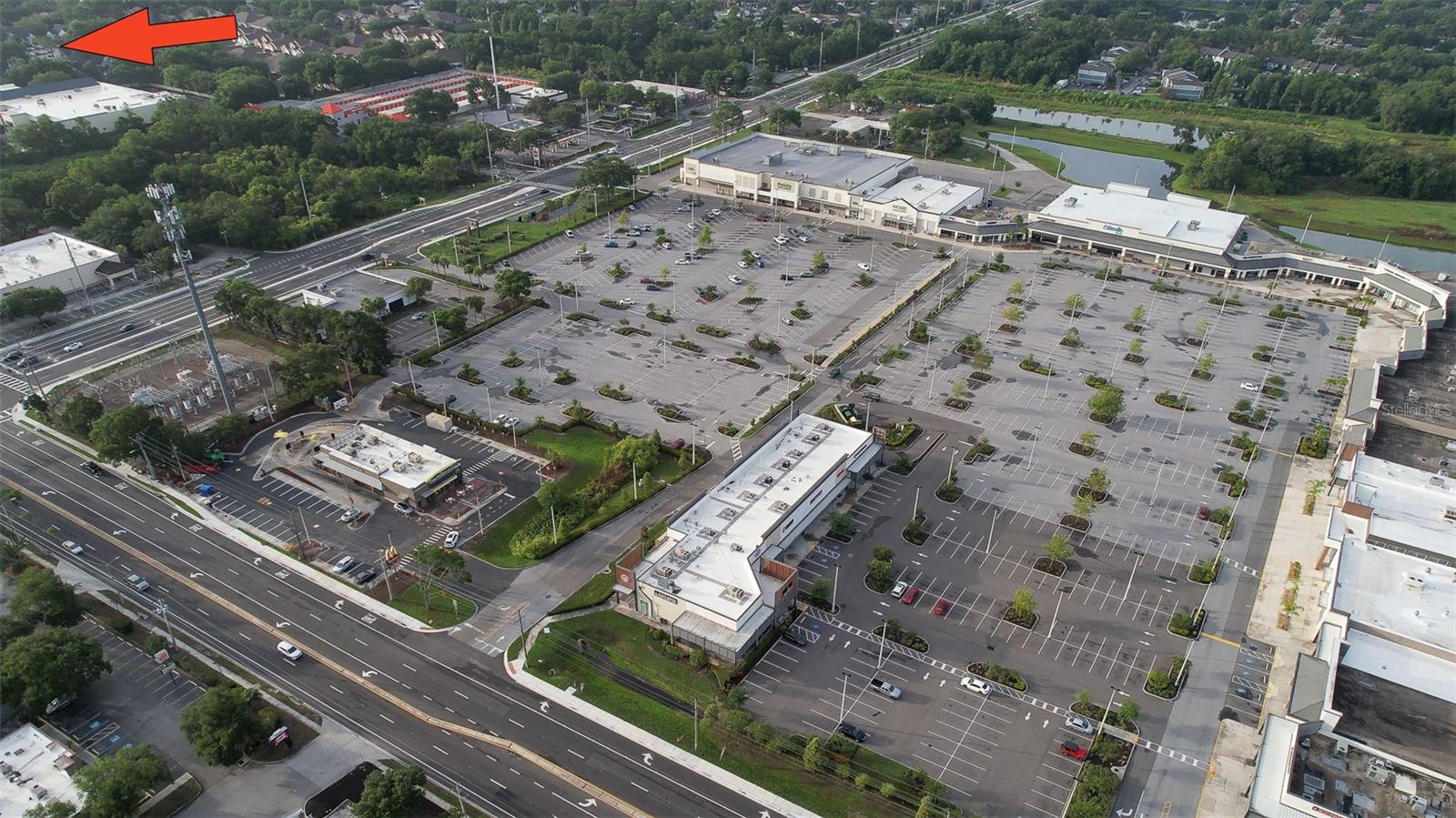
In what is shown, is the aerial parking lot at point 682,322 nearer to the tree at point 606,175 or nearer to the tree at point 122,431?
the tree at point 606,175

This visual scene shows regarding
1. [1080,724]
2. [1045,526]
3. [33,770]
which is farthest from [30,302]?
[1080,724]

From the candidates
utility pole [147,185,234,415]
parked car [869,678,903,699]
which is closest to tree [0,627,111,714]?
utility pole [147,185,234,415]

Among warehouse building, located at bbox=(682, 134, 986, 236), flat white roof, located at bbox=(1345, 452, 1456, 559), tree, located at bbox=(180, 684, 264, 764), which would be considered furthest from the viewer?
warehouse building, located at bbox=(682, 134, 986, 236)

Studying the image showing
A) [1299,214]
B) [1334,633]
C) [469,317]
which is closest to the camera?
[1334,633]

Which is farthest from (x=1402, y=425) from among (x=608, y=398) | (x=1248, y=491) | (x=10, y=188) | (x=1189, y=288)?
A: (x=10, y=188)

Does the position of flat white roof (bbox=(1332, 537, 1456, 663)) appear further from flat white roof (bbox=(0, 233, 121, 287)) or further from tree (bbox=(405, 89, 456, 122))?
tree (bbox=(405, 89, 456, 122))

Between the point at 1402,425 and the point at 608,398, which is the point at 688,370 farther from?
the point at 1402,425
